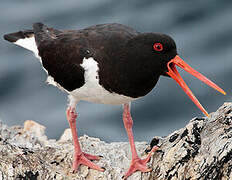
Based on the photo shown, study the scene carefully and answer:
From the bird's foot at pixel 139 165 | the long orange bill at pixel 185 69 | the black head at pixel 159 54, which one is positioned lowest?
the bird's foot at pixel 139 165

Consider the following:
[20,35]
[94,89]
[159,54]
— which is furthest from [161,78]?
[159,54]

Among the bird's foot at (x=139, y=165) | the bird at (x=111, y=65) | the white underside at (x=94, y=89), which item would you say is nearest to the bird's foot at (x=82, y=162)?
the bird at (x=111, y=65)

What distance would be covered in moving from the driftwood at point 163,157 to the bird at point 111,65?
16cm

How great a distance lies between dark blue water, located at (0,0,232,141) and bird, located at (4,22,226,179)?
550cm

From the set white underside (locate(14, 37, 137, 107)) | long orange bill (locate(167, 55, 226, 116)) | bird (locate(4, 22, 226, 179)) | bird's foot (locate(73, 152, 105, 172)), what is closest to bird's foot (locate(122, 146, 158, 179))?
bird (locate(4, 22, 226, 179))

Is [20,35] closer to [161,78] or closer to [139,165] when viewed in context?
[139,165]

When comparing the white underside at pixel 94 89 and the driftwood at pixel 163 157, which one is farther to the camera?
the white underside at pixel 94 89

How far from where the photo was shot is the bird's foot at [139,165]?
19.8 feet

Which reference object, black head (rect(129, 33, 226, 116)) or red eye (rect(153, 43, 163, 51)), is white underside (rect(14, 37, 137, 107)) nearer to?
black head (rect(129, 33, 226, 116))

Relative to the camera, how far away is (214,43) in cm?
1390

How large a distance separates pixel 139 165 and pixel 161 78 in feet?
23.2

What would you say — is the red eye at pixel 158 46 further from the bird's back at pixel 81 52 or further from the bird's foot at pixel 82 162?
the bird's foot at pixel 82 162

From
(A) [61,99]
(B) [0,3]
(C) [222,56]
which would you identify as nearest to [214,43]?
(C) [222,56]

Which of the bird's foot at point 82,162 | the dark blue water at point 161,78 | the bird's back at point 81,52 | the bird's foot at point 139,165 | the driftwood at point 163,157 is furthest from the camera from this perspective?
the dark blue water at point 161,78
